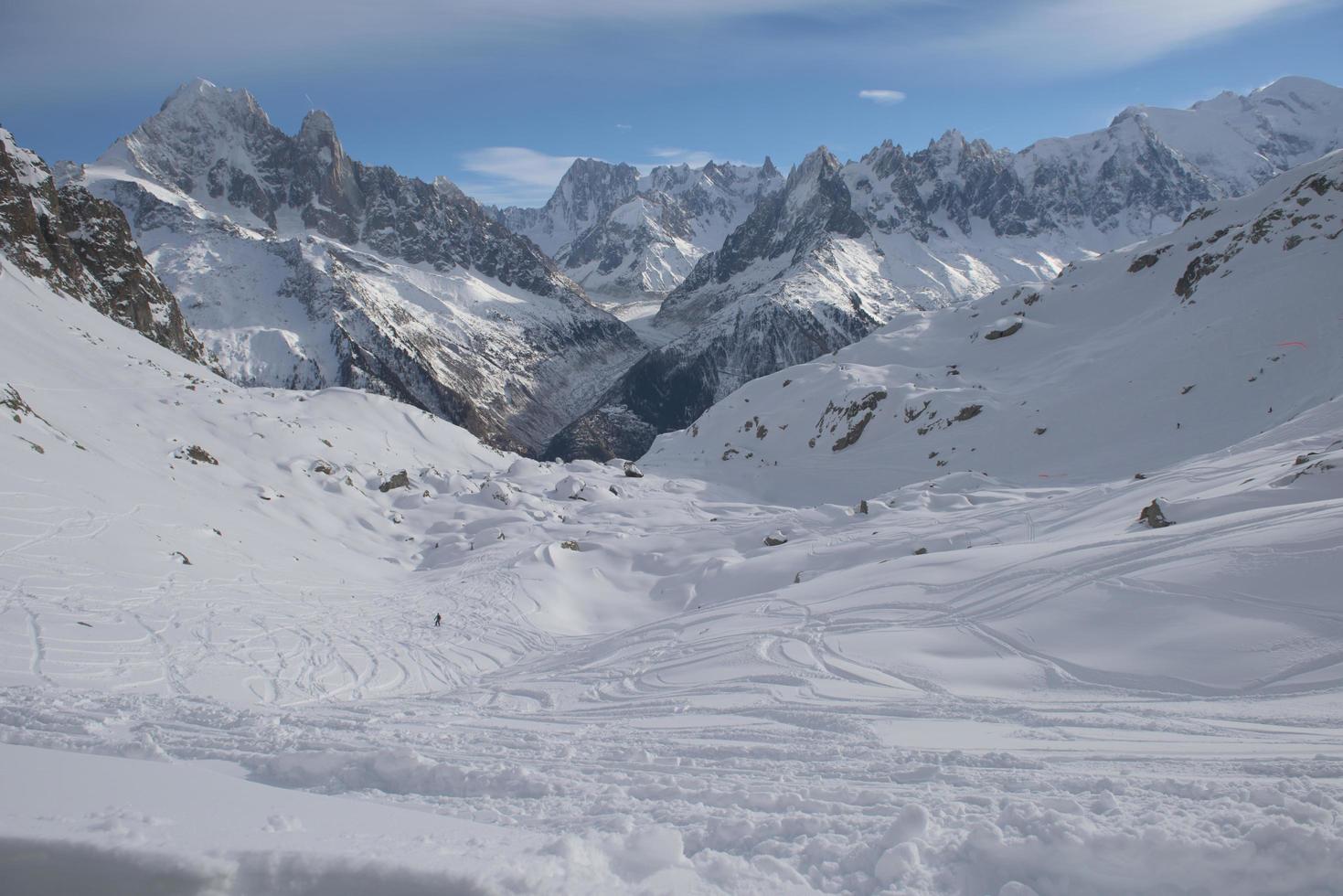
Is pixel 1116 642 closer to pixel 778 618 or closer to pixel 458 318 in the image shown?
pixel 778 618

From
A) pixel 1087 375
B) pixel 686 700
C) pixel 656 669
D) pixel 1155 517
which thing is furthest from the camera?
pixel 1087 375

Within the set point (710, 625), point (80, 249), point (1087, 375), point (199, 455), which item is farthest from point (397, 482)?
point (80, 249)

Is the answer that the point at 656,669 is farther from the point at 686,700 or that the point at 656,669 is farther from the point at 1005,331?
the point at 1005,331

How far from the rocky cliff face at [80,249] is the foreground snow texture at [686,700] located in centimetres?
2529

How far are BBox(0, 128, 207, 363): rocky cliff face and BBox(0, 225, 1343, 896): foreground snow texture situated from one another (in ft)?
83.0

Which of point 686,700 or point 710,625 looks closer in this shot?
point 686,700

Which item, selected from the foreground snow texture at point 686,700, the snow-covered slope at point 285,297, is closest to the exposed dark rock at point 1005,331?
the foreground snow texture at point 686,700

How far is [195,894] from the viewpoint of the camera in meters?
4.67

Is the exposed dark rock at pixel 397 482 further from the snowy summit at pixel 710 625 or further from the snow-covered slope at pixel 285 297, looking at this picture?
the snow-covered slope at pixel 285 297

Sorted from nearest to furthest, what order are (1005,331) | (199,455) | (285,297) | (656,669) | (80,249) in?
1. (656,669)
2. (199,455)
3. (1005,331)
4. (80,249)
5. (285,297)

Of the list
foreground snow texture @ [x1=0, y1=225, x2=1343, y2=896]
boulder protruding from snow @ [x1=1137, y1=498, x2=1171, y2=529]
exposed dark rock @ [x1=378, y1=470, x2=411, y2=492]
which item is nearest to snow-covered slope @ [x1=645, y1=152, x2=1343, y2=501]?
foreground snow texture @ [x1=0, y1=225, x2=1343, y2=896]

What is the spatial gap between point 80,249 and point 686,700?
2925 inches

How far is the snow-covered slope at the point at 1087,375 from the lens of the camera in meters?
37.4

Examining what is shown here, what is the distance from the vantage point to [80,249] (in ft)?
199
